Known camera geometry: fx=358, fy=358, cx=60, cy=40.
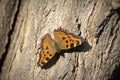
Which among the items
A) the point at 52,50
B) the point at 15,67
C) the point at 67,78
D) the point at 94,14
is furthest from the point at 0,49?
the point at 94,14

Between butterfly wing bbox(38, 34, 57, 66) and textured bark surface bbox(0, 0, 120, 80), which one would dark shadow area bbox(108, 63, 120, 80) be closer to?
textured bark surface bbox(0, 0, 120, 80)

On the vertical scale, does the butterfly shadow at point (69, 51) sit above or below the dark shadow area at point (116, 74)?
above

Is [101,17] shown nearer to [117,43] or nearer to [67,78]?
[117,43]

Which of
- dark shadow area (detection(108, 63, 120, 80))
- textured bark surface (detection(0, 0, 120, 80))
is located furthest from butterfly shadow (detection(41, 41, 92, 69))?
A: dark shadow area (detection(108, 63, 120, 80))

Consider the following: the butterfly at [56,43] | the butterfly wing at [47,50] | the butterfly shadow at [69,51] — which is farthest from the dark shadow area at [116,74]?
the butterfly wing at [47,50]

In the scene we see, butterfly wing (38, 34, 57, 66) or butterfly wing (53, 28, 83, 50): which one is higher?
butterfly wing (53, 28, 83, 50)

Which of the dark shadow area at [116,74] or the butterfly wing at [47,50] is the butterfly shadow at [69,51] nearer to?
the butterfly wing at [47,50]

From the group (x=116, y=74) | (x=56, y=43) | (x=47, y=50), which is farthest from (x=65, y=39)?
(x=116, y=74)
